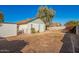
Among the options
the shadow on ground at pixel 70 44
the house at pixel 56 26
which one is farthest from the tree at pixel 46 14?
the shadow on ground at pixel 70 44

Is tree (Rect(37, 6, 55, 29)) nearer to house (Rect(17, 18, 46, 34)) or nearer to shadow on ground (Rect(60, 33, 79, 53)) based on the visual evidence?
house (Rect(17, 18, 46, 34))

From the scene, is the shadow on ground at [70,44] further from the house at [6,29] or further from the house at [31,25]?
the house at [6,29]

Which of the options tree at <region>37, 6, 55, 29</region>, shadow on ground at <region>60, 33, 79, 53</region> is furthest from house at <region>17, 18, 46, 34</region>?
shadow on ground at <region>60, 33, 79, 53</region>

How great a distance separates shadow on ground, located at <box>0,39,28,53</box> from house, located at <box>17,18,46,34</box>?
14 cm

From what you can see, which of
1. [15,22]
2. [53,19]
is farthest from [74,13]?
[15,22]

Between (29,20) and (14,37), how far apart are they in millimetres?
267

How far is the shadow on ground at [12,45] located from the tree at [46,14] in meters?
0.35

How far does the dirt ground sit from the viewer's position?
6.99m

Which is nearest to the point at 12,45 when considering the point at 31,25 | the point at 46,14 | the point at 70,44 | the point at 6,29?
the point at 6,29

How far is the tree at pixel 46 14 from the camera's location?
6.98 m

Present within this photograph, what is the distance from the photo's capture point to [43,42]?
7.00m

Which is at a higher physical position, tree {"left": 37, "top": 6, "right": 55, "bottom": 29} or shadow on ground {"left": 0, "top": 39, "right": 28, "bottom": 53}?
tree {"left": 37, "top": 6, "right": 55, "bottom": 29}
